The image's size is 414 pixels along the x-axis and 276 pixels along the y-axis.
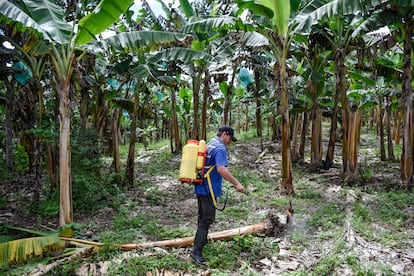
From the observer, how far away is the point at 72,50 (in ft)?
16.6

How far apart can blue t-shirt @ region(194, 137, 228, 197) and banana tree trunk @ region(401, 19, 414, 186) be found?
5422mm

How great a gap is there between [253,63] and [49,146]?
6.89 m

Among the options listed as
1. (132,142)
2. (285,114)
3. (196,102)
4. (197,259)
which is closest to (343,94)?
(285,114)

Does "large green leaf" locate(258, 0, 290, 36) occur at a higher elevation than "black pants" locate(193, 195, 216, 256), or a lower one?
higher

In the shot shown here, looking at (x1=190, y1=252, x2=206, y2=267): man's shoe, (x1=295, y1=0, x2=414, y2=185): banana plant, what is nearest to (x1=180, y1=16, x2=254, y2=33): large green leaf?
(x1=295, y1=0, x2=414, y2=185): banana plant

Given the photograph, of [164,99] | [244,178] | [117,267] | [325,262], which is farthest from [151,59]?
[164,99]

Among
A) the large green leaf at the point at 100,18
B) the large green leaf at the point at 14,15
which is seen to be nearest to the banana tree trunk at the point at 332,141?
the large green leaf at the point at 100,18

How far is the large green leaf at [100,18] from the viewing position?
4660 mm

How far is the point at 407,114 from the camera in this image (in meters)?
7.66

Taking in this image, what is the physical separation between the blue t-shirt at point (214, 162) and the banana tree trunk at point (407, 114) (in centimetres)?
542

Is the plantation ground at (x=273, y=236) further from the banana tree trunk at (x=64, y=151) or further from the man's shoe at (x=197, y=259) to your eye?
the banana tree trunk at (x=64, y=151)

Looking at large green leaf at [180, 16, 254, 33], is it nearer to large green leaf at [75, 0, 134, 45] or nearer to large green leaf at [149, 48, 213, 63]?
large green leaf at [149, 48, 213, 63]

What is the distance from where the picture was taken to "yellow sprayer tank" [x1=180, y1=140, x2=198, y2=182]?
4156mm

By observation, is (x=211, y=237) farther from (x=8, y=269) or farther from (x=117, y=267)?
(x=8, y=269)
